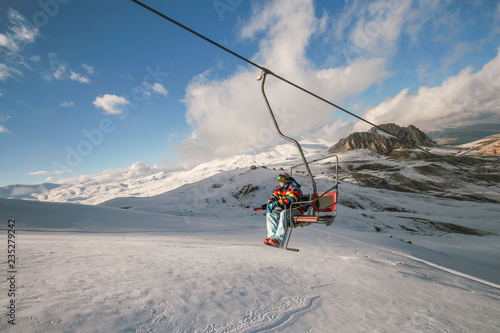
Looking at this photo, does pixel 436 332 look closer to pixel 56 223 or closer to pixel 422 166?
pixel 56 223

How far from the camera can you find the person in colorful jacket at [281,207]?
6.95 meters

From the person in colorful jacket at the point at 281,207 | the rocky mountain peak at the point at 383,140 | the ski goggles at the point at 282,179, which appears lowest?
the person in colorful jacket at the point at 281,207

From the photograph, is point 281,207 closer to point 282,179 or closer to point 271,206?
point 271,206

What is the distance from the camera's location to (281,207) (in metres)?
7.15

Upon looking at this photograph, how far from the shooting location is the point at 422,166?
69.6 metres

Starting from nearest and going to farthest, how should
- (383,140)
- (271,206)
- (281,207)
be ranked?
(281,207)
(271,206)
(383,140)

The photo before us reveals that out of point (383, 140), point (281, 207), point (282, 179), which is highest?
point (383, 140)

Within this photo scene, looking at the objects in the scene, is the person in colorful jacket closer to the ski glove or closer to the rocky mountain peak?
the ski glove

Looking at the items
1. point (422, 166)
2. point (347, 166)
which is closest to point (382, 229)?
point (422, 166)

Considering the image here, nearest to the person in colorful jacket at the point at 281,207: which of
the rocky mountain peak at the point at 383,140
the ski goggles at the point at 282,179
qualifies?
the ski goggles at the point at 282,179

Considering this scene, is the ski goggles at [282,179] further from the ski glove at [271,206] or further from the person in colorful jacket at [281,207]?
the ski glove at [271,206]

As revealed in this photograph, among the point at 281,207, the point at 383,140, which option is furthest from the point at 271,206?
the point at 383,140

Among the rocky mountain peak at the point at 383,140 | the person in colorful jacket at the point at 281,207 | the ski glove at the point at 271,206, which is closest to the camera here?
the person in colorful jacket at the point at 281,207

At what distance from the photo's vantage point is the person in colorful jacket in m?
6.95
